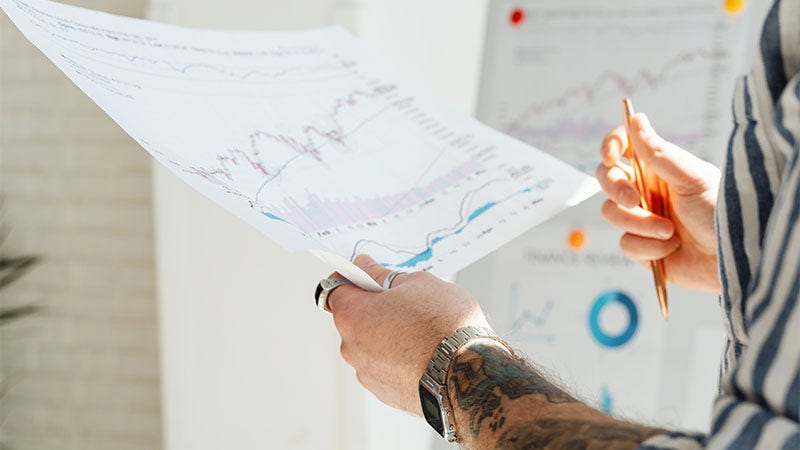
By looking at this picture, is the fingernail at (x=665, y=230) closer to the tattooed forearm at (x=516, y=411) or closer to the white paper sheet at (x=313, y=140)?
the white paper sheet at (x=313, y=140)

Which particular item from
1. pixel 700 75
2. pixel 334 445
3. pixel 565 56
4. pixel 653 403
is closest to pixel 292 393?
pixel 334 445

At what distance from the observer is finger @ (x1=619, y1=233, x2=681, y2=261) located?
1035 mm

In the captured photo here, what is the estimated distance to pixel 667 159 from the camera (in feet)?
3.19

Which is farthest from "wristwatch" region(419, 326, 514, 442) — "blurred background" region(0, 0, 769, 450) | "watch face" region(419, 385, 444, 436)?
"blurred background" region(0, 0, 769, 450)

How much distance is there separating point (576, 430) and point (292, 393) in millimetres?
1424

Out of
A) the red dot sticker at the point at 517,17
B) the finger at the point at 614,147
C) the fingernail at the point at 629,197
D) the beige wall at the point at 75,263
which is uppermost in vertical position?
the red dot sticker at the point at 517,17

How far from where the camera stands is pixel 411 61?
1934mm

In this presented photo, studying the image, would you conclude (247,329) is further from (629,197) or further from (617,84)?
(629,197)

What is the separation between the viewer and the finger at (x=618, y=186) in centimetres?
100

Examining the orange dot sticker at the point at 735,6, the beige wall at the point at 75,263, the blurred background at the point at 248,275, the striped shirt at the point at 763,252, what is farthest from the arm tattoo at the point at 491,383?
the beige wall at the point at 75,263

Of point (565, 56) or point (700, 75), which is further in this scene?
point (565, 56)

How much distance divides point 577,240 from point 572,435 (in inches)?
46.7

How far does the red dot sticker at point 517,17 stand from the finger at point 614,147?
0.76m

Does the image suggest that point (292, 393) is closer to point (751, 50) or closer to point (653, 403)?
point (653, 403)
